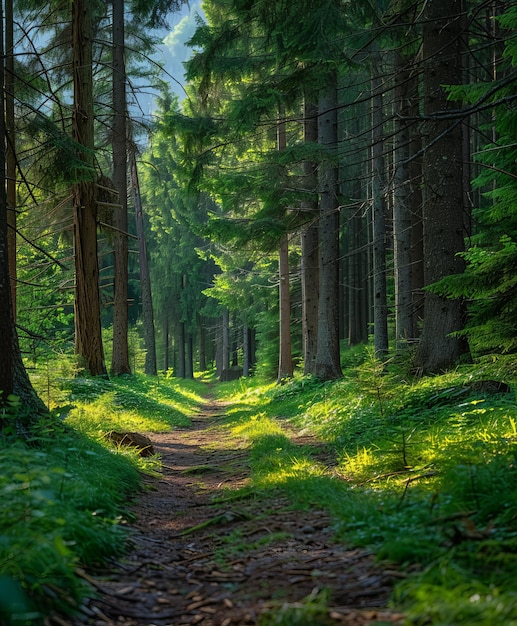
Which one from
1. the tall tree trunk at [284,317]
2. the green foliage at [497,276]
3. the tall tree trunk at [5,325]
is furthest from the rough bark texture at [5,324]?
the tall tree trunk at [284,317]

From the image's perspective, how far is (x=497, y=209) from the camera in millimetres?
7367

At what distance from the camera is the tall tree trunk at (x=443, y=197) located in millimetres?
8023

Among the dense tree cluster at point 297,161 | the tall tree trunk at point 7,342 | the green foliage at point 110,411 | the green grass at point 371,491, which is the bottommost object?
the green foliage at point 110,411

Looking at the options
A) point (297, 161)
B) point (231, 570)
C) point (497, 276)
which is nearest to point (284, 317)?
point (297, 161)

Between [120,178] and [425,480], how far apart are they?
14343 millimetres

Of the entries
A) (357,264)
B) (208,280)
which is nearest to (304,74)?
(357,264)

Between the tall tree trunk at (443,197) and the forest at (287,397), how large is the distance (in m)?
0.03

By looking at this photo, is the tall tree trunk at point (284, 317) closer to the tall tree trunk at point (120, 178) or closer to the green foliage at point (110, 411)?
the tall tree trunk at point (120, 178)

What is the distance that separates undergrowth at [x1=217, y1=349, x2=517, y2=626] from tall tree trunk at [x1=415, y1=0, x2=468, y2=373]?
2.29ft

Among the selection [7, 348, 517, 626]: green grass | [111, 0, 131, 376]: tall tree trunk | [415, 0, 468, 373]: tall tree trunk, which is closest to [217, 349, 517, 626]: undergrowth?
[7, 348, 517, 626]: green grass

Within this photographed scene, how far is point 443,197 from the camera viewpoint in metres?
8.06

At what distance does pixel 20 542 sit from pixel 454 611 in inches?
80.8

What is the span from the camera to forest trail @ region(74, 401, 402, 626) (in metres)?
2.61

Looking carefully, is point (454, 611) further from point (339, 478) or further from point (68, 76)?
point (68, 76)
